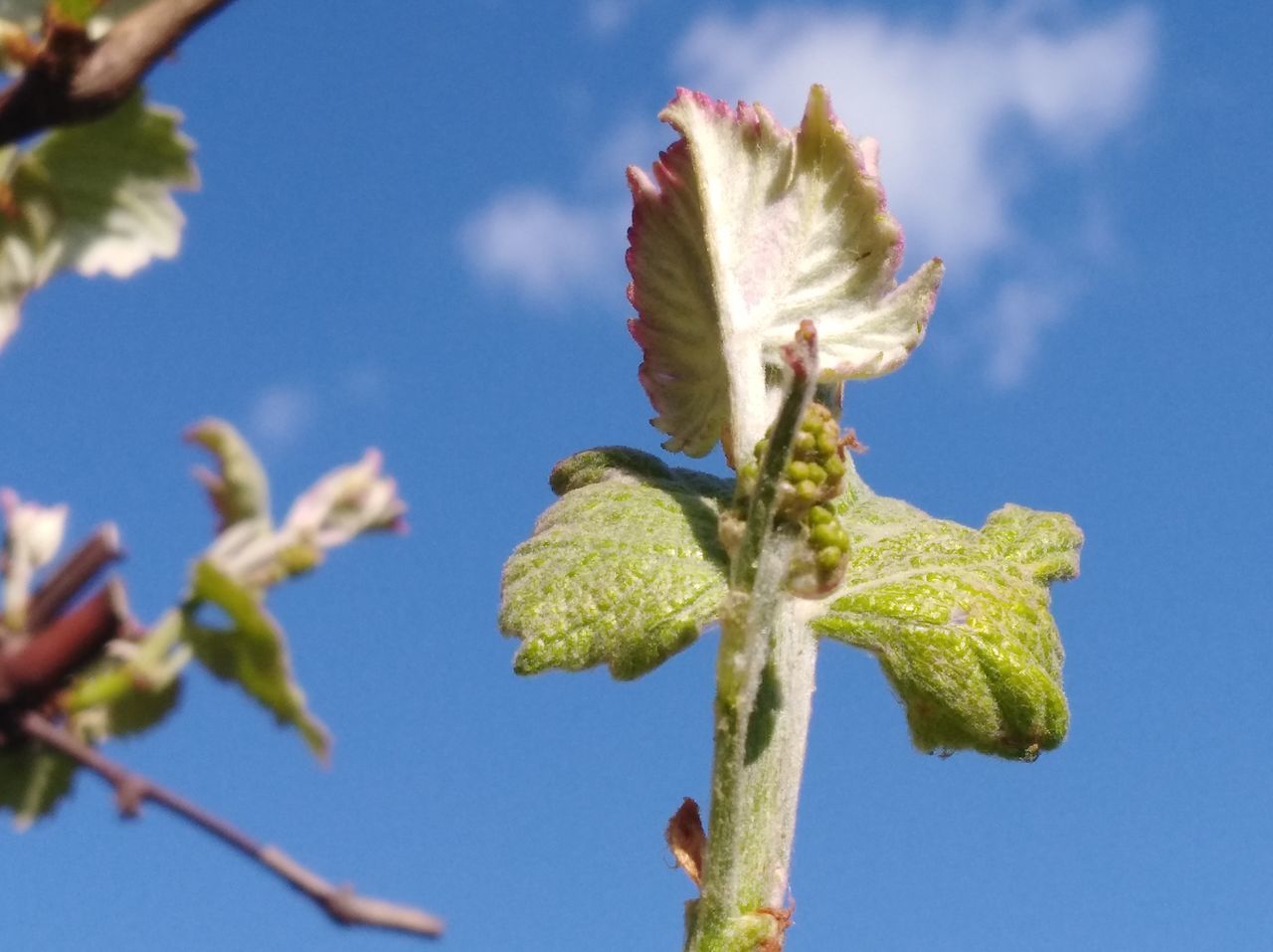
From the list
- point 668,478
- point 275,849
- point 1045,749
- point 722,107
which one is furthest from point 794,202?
point 275,849

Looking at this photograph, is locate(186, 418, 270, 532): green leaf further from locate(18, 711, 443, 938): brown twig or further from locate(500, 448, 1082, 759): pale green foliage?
locate(500, 448, 1082, 759): pale green foliage

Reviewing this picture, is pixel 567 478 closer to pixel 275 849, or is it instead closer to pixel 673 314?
pixel 673 314

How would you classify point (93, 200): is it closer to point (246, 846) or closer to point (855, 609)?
point (246, 846)

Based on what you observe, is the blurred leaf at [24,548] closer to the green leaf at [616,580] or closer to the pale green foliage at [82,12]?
the pale green foliage at [82,12]

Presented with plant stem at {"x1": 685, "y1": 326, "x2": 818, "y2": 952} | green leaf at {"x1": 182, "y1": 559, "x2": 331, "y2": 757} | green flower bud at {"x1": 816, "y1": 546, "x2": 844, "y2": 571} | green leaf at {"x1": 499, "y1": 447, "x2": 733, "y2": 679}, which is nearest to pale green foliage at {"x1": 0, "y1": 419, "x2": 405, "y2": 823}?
green leaf at {"x1": 182, "y1": 559, "x2": 331, "y2": 757}

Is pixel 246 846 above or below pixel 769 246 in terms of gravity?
below

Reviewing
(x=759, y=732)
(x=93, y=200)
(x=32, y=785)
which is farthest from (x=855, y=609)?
(x=32, y=785)
